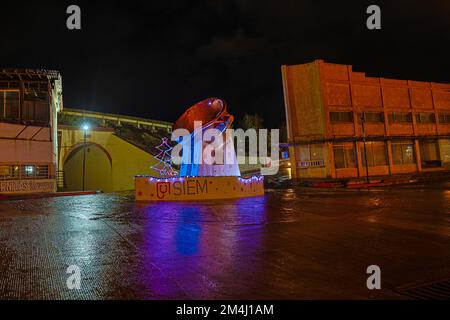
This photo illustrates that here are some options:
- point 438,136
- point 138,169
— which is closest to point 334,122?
point 438,136

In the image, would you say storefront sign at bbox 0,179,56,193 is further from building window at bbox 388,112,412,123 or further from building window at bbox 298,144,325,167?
building window at bbox 388,112,412,123

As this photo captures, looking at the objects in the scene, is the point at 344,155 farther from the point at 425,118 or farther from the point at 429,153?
the point at 429,153

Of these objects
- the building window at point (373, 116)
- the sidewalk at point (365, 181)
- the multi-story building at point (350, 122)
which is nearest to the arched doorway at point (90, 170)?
the sidewalk at point (365, 181)

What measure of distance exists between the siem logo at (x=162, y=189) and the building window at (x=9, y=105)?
18315 millimetres

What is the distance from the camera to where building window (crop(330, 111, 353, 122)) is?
36.4 metres

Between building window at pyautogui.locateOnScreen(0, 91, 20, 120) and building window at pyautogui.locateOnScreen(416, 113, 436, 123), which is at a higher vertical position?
building window at pyautogui.locateOnScreen(0, 91, 20, 120)

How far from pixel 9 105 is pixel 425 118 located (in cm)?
4565

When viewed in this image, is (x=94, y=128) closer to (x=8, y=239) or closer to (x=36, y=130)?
(x=36, y=130)

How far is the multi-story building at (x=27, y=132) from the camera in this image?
2833 centimetres

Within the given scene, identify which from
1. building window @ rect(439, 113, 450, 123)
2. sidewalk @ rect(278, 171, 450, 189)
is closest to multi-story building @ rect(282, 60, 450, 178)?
sidewalk @ rect(278, 171, 450, 189)

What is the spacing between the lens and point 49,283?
5.05 metres

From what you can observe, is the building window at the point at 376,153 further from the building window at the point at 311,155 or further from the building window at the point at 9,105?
the building window at the point at 9,105

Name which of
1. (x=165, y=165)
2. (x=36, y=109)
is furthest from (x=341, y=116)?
(x=36, y=109)
